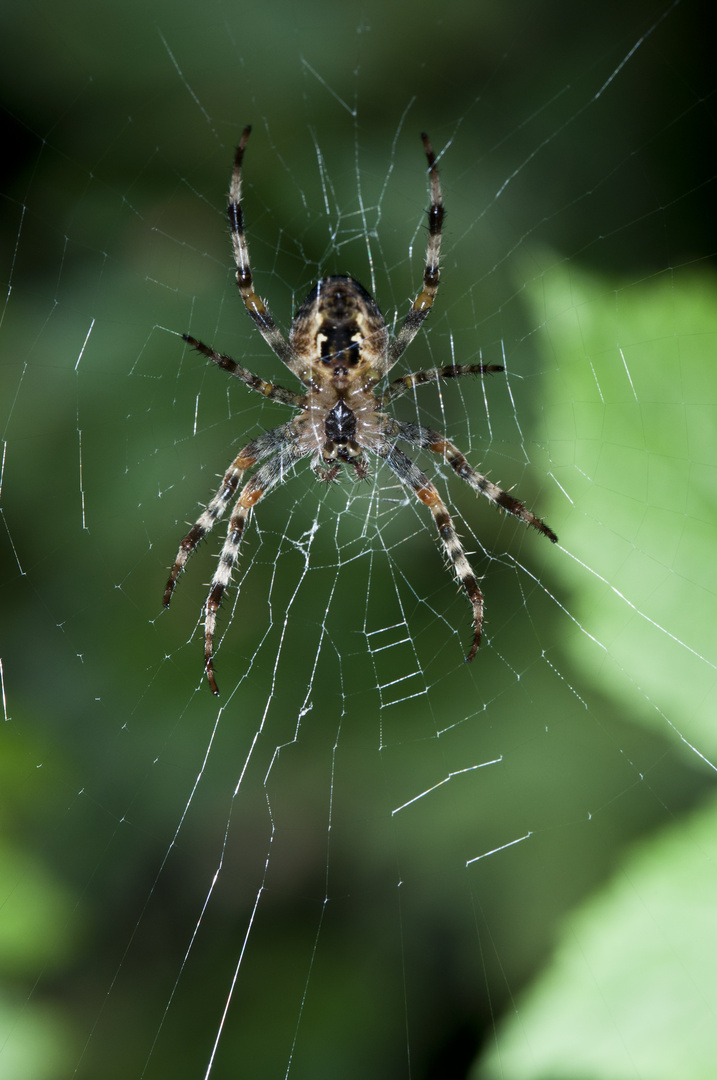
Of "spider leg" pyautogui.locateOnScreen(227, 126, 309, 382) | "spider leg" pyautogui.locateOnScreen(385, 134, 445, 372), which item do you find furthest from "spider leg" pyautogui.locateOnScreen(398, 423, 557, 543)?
"spider leg" pyautogui.locateOnScreen(227, 126, 309, 382)

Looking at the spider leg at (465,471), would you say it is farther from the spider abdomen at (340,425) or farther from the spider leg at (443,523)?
the spider abdomen at (340,425)

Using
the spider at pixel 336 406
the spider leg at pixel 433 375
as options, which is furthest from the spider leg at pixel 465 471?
the spider leg at pixel 433 375

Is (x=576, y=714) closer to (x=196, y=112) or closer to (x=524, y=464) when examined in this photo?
(x=524, y=464)

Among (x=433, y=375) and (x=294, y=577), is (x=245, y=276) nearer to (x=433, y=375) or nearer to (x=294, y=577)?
(x=433, y=375)

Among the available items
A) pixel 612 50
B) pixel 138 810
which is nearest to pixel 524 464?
pixel 612 50

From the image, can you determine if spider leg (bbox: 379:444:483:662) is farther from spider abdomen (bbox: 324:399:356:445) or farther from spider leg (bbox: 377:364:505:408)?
spider leg (bbox: 377:364:505:408)

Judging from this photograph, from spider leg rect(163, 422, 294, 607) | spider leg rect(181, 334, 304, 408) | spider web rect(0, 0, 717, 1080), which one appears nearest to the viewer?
spider web rect(0, 0, 717, 1080)
